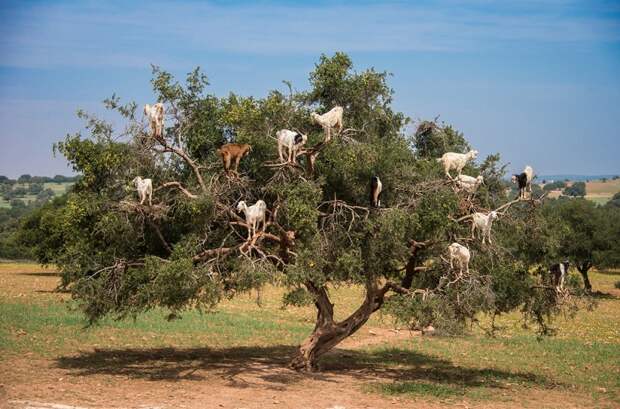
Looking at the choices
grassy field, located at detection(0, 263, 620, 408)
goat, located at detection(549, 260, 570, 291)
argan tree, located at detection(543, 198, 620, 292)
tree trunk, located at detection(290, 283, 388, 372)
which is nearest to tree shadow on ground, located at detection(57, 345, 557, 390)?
grassy field, located at detection(0, 263, 620, 408)

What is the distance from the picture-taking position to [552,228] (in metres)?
16.5

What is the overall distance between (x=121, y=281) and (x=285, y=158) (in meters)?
4.51

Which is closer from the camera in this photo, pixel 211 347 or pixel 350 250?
pixel 350 250

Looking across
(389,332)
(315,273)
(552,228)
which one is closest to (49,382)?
(315,273)

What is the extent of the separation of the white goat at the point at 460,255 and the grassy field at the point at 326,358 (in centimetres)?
215

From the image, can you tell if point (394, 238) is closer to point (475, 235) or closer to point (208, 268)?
point (475, 235)

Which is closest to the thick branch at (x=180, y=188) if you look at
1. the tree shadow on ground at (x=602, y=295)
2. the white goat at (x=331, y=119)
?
the white goat at (x=331, y=119)

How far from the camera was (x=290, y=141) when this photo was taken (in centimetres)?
1488

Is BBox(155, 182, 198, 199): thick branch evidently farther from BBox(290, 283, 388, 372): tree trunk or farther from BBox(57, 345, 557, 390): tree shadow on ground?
BBox(57, 345, 557, 390): tree shadow on ground

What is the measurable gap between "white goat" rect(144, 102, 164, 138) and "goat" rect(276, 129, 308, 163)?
2581 mm

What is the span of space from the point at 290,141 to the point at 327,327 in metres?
4.97

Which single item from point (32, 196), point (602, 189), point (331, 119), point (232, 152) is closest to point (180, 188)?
point (232, 152)

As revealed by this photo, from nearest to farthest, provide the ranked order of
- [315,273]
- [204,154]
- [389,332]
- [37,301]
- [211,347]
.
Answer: [315,273] → [204,154] → [211,347] → [389,332] → [37,301]

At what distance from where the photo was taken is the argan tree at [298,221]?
49.7 feet
